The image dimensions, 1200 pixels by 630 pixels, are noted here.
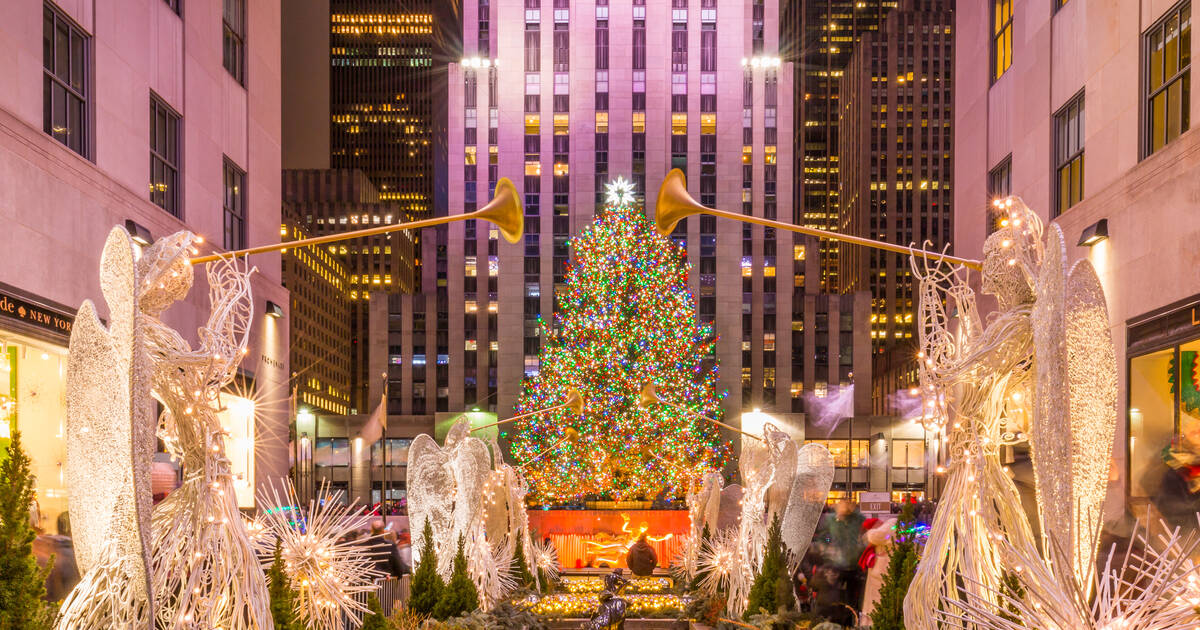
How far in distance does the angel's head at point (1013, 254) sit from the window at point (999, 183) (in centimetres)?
1722

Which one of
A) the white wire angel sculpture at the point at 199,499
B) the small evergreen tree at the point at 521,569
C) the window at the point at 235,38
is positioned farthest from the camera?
the window at the point at 235,38

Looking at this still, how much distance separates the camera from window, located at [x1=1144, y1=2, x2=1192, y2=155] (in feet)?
46.0

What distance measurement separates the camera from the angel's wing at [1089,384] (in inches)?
198

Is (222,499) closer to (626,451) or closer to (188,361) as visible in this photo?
(188,361)

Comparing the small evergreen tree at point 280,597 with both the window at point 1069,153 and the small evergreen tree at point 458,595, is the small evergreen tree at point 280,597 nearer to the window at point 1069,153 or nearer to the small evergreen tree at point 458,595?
the small evergreen tree at point 458,595

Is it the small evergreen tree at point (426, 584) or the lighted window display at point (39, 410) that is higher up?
the lighted window display at point (39, 410)

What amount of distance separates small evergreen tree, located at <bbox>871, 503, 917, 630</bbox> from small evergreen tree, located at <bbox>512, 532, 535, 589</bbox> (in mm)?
11715

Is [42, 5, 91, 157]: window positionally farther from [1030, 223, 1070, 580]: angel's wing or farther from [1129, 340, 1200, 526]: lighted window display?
[1129, 340, 1200, 526]: lighted window display

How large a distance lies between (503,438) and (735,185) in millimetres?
22485

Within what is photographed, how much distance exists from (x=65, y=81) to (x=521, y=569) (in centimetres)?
1209

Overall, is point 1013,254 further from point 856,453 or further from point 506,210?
point 856,453

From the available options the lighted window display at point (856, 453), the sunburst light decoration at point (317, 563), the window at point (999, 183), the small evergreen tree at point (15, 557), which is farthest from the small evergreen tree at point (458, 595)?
the lighted window display at point (856, 453)

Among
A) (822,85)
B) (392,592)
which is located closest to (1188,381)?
(392,592)

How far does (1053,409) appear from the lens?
4.64 m
